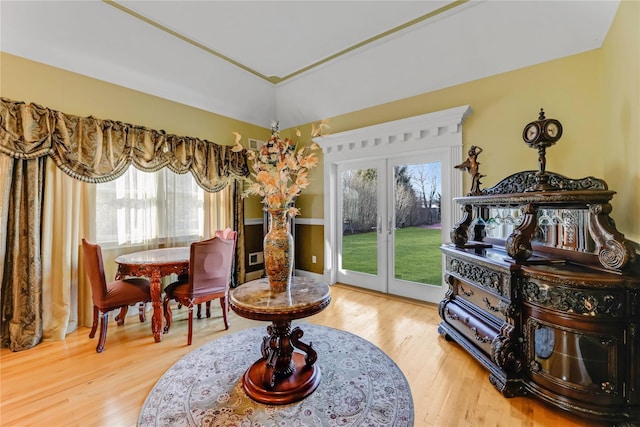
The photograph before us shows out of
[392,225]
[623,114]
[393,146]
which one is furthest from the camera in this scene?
[392,225]

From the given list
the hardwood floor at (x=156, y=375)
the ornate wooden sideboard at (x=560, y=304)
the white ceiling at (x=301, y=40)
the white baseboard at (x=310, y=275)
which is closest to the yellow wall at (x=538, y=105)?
the white ceiling at (x=301, y=40)

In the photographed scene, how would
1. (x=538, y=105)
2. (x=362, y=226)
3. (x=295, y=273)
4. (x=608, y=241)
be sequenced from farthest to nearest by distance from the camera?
(x=295, y=273) < (x=362, y=226) < (x=538, y=105) < (x=608, y=241)

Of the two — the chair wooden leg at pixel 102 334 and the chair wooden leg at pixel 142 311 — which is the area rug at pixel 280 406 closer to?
the chair wooden leg at pixel 102 334

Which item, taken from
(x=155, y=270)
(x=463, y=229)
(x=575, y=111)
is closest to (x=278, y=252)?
(x=155, y=270)

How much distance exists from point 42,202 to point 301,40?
3.28 m

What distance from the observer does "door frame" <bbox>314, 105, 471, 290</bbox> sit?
10.9ft

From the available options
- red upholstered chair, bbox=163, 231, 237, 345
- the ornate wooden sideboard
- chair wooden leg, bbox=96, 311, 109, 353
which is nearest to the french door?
the ornate wooden sideboard

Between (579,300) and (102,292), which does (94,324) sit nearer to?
(102,292)

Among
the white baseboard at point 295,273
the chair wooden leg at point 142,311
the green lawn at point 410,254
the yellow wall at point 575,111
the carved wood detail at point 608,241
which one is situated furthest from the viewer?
the white baseboard at point 295,273

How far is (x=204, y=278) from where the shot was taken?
2.72 meters

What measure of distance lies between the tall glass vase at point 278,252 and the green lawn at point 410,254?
2387 millimetres

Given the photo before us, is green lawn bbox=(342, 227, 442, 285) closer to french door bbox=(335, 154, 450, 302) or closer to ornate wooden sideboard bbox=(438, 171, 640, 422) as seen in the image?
french door bbox=(335, 154, 450, 302)

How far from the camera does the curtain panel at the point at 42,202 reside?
2.47 m

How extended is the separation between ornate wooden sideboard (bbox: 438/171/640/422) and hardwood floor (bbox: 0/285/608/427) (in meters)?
0.17
